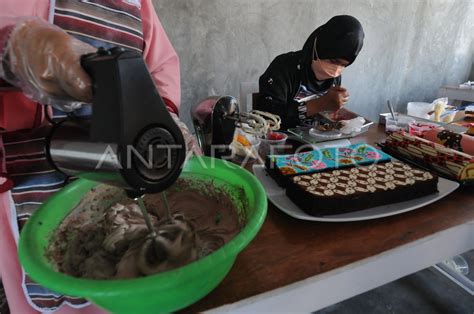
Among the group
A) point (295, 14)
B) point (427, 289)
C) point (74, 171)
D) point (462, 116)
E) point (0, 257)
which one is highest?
point (295, 14)

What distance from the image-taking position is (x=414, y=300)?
132 cm

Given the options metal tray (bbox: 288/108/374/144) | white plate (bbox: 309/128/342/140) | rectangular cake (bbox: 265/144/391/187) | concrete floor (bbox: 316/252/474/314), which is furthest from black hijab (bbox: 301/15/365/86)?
concrete floor (bbox: 316/252/474/314)

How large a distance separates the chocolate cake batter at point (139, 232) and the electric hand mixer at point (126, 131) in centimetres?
9

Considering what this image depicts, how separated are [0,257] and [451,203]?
3.13 ft

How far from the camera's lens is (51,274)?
1.13 ft

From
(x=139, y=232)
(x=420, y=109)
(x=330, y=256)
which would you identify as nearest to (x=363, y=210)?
(x=330, y=256)

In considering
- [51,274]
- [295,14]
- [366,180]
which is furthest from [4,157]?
[295,14]

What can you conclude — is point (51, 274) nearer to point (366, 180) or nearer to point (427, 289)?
point (366, 180)

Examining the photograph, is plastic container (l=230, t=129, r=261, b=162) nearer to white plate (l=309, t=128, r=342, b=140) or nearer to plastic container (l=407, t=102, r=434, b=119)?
white plate (l=309, t=128, r=342, b=140)

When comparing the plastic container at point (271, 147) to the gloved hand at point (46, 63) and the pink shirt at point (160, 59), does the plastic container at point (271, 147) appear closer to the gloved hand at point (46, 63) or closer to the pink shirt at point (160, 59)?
the pink shirt at point (160, 59)

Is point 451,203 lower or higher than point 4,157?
lower

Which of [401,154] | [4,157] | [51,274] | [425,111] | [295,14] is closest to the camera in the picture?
[51,274]

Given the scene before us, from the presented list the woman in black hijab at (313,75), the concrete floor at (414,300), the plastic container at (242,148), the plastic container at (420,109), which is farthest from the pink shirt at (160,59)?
the plastic container at (420,109)

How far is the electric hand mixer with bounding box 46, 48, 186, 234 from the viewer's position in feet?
1.05
